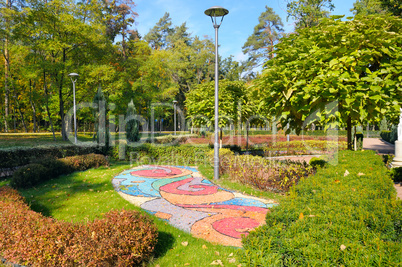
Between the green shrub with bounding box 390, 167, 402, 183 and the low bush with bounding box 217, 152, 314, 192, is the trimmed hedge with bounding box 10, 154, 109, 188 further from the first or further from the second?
the green shrub with bounding box 390, 167, 402, 183

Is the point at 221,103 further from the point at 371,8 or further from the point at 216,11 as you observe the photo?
the point at 371,8

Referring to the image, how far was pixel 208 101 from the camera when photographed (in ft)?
41.9

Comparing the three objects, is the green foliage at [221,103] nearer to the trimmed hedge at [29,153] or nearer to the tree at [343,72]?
the tree at [343,72]

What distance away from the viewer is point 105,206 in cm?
659

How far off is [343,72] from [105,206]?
6405 mm

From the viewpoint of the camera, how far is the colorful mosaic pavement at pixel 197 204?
5258 mm

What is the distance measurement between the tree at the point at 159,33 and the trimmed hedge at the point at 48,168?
43.9 m

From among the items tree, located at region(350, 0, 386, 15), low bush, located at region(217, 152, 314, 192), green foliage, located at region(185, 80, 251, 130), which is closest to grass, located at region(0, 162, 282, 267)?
low bush, located at region(217, 152, 314, 192)

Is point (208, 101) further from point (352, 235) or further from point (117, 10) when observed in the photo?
point (117, 10)

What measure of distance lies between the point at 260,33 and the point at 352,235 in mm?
38653

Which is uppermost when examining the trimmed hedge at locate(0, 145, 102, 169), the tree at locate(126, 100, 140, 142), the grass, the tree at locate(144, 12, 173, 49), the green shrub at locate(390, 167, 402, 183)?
the tree at locate(144, 12, 173, 49)

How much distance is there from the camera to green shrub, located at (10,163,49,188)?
8.67m

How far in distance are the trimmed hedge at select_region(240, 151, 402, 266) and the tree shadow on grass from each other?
203 cm

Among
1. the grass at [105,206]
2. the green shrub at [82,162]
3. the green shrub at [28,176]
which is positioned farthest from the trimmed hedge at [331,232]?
the green shrub at [82,162]
